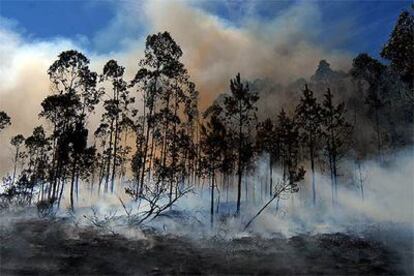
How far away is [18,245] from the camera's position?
19.8 meters

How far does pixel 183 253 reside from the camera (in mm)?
21234

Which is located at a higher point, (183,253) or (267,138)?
(267,138)

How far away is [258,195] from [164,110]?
33511mm

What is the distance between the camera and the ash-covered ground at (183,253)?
58.1 ft

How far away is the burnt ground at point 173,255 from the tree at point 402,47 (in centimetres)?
940

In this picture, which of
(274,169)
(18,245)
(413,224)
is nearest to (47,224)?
(18,245)

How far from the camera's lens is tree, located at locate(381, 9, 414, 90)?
68.7 feet

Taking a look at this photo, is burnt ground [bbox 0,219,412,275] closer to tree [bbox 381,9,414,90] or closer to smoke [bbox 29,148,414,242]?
smoke [bbox 29,148,414,242]

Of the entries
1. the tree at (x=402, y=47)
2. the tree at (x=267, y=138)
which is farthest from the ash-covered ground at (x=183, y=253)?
the tree at (x=267, y=138)

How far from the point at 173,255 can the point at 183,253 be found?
2.74ft

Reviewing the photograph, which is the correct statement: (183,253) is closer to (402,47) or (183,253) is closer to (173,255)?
(173,255)

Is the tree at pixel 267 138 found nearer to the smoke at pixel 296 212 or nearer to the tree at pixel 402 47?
the smoke at pixel 296 212

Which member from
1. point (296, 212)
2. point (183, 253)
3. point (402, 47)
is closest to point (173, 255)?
point (183, 253)

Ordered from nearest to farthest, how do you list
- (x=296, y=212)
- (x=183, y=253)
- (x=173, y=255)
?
1. (x=173, y=255)
2. (x=183, y=253)
3. (x=296, y=212)
